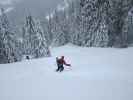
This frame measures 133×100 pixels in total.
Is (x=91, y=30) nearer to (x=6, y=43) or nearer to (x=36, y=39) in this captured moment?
(x=36, y=39)

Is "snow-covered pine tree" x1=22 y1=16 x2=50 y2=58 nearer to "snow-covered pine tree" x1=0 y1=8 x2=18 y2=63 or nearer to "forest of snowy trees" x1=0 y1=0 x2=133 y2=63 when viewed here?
"forest of snowy trees" x1=0 y1=0 x2=133 y2=63

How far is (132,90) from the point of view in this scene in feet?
28.2

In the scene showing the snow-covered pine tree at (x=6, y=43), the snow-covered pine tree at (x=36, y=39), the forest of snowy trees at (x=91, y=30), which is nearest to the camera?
the forest of snowy trees at (x=91, y=30)

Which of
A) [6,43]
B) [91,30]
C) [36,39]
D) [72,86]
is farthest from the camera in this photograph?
[91,30]

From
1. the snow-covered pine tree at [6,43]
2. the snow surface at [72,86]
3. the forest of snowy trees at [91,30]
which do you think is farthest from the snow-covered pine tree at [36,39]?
the snow surface at [72,86]

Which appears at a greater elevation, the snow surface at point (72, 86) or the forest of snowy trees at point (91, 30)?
the forest of snowy trees at point (91, 30)

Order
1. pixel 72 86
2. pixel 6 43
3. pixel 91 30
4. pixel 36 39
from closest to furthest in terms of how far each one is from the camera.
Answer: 1. pixel 72 86
2. pixel 6 43
3. pixel 36 39
4. pixel 91 30

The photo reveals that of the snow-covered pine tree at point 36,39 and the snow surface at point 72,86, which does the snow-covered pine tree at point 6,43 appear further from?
the snow surface at point 72,86

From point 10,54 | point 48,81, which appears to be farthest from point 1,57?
point 48,81

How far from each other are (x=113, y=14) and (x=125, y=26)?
10.2 feet

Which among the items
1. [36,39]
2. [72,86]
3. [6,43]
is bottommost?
[72,86]

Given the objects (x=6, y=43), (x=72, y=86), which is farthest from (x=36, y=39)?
(x=72, y=86)

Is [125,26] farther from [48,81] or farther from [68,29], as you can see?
[68,29]

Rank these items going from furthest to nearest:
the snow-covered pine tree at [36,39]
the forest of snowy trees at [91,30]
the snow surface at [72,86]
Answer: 1. the snow-covered pine tree at [36,39]
2. the forest of snowy trees at [91,30]
3. the snow surface at [72,86]
